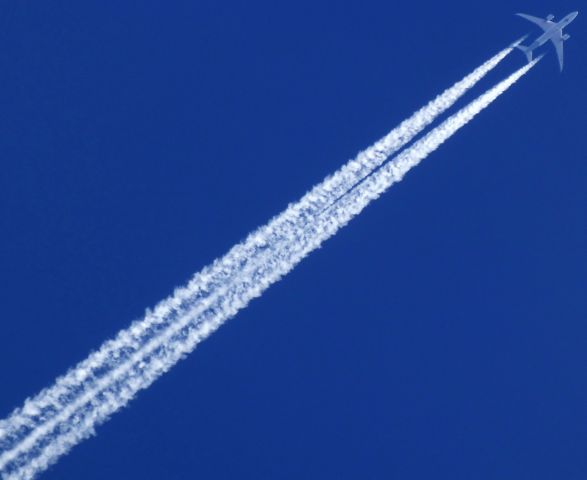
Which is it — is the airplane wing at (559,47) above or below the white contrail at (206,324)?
above

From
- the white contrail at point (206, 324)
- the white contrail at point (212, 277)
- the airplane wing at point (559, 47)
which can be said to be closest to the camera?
the white contrail at point (206, 324)

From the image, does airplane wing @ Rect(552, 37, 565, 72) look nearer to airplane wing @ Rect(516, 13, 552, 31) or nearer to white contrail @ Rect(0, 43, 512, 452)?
airplane wing @ Rect(516, 13, 552, 31)

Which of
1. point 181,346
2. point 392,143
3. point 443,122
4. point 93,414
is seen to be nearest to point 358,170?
point 392,143

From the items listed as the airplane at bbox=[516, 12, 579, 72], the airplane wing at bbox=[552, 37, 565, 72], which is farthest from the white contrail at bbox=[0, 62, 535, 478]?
the airplane wing at bbox=[552, 37, 565, 72]

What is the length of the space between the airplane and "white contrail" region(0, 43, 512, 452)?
835mm

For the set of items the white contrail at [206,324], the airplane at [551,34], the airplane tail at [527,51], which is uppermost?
the airplane at [551,34]

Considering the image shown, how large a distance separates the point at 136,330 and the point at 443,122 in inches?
360

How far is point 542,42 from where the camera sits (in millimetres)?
22266

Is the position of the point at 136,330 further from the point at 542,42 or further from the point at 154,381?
the point at 542,42

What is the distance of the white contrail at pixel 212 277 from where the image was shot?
17328mm

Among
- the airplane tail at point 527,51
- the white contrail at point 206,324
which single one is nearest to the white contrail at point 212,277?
the white contrail at point 206,324

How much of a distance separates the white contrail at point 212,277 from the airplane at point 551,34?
2.74 feet

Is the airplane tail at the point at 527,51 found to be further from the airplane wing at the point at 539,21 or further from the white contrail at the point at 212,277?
the airplane wing at the point at 539,21

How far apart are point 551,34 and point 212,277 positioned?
11222 millimetres
